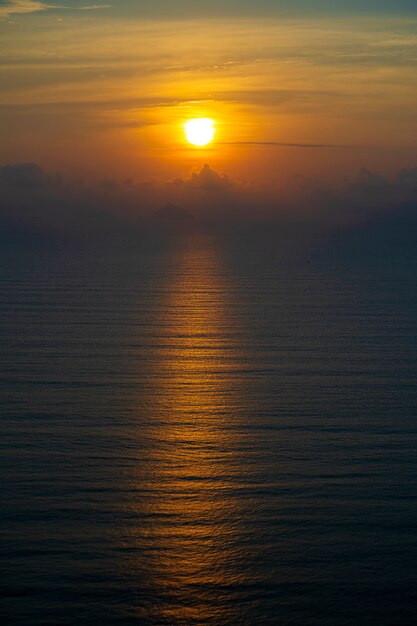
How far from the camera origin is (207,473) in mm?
Answer: 36000

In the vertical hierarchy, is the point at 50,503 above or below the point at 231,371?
below

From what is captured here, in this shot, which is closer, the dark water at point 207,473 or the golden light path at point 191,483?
the dark water at point 207,473

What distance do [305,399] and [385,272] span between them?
371 ft

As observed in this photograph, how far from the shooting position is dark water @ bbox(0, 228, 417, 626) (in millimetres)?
25688

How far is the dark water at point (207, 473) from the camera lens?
84.3ft

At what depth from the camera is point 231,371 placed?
56094 mm

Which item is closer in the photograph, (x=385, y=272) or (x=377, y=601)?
(x=377, y=601)

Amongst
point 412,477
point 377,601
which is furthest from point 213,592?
point 412,477

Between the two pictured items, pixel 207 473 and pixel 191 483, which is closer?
pixel 191 483

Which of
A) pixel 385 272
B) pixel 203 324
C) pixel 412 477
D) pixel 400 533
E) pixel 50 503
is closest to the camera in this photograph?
pixel 400 533

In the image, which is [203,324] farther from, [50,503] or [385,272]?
[385,272]

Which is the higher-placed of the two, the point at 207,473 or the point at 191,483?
the point at 207,473

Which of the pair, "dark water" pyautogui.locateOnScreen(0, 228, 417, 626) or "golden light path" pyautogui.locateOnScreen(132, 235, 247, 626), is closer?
"dark water" pyautogui.locateOnScreen(0, 228, 417, 626)

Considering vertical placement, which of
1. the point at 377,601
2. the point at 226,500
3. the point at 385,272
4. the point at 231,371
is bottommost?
the point at 377,601
